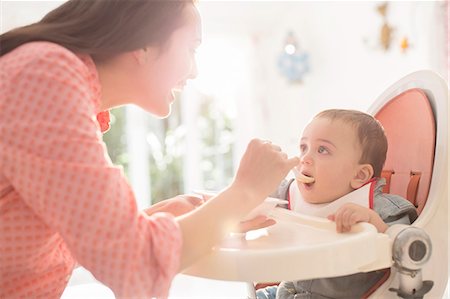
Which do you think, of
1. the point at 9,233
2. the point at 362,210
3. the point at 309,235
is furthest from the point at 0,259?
the point at 362,210

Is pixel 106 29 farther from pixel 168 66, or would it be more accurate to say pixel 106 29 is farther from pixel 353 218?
pixel 353 218

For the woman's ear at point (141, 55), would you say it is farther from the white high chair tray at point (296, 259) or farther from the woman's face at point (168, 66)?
the white high chair tray at point (296, 259)

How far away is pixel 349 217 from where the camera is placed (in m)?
1.01

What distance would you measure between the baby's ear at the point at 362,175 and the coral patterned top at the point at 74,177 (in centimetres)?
61

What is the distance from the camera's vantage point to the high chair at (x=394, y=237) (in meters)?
0.84

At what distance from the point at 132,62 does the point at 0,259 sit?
1.27 feet

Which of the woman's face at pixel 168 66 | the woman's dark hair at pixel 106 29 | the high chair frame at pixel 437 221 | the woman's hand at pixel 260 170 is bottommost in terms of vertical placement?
the high chair frame at pixel 437 221

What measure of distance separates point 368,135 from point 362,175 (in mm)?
96

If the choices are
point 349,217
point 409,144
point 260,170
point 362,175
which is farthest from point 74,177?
point 409,144

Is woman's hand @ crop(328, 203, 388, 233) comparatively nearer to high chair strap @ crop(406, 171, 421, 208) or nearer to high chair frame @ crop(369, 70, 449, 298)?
high chair frame @ crop(369, 70, 449, 298)

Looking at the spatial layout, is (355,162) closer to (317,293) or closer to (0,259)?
(317,293)

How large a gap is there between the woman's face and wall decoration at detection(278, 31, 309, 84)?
3488mm

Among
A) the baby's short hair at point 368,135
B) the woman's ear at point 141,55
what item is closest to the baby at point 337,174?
the baby's short hair at point 368,135

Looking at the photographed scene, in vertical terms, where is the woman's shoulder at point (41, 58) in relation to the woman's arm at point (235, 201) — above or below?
above
